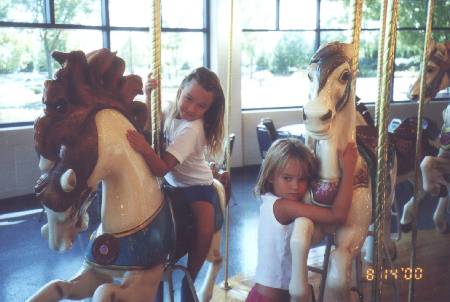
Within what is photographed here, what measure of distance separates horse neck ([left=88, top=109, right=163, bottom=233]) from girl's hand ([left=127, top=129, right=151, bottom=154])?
1 centimetres

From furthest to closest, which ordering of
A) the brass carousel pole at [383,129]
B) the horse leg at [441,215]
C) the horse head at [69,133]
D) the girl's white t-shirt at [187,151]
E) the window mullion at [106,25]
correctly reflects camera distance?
the window mullion at [106,25] < the horse leg at [441,215] < the girl's white t-shirt at [187,151] < the horse head at [69,133] < the brass carousel pole at [383,129]

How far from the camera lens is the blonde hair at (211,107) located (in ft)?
4.69

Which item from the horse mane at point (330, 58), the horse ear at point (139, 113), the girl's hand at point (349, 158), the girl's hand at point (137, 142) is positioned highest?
the horse mane at point (330, 58)

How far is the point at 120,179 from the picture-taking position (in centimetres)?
118

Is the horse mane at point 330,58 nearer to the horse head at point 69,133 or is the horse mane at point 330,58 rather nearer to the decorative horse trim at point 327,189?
the decorative horse trim at point 327,189

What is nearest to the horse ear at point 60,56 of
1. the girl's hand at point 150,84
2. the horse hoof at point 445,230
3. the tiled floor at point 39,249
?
the girl's hand at point 150,84

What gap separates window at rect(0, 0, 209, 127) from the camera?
4.62 m

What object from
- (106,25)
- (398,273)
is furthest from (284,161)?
(106,25)

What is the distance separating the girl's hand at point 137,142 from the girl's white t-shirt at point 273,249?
1.12 feet

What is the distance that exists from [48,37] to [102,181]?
4.02 meters

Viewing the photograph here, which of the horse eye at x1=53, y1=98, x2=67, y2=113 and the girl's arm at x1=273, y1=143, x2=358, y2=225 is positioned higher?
the horse eye at x1=53, y1=98, x2=67, y2=113

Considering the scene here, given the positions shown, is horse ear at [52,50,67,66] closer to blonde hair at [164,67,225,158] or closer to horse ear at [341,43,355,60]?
blonde hair at [164,67,225,158]

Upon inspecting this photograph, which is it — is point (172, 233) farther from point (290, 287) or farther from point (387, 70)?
point (387, 70)

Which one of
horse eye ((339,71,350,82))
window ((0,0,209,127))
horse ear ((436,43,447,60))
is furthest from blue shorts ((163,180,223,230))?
Answer: window ((0,0,209,127))
